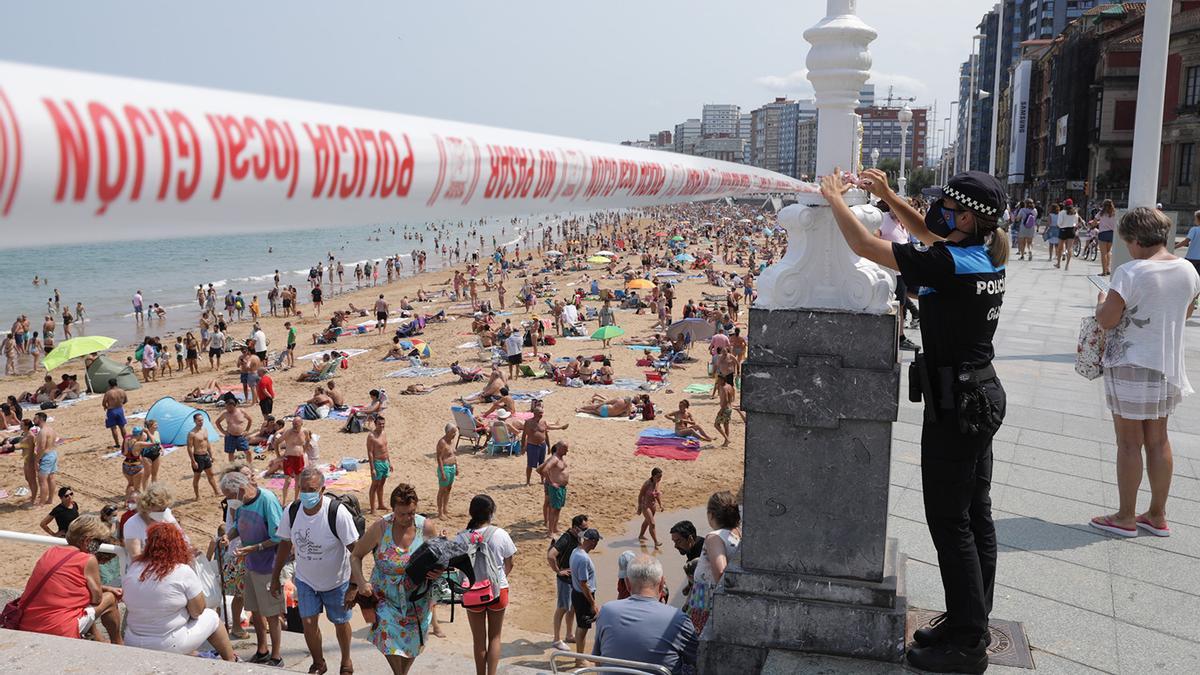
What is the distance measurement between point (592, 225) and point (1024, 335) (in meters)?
84.8

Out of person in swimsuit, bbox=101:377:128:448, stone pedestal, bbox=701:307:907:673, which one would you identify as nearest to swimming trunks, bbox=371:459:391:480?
Answer: person in swimsuit, bbox=101:377:128:448

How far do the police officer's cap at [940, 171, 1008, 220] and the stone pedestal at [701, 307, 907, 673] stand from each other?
0.50 meters

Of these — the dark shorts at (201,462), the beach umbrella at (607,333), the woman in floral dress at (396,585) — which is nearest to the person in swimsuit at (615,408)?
the beach umbrella at (607,333)

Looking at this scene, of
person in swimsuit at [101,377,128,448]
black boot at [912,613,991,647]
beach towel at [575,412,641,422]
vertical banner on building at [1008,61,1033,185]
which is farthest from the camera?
vertical banner on building at [1008,61,1033,185]

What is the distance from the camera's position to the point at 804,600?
360 centimetres

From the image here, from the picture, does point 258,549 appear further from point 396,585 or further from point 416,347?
point 416,347

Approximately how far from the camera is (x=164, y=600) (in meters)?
5.03

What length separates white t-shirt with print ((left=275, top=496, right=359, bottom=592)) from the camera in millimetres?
5711

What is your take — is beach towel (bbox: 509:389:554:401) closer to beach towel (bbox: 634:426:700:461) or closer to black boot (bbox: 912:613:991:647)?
beach towel (bbox: 634:426:700:461)

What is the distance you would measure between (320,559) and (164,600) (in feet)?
3.14

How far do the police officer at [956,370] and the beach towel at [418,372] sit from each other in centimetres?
1898

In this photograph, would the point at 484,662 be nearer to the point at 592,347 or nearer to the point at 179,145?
the point at 179,145

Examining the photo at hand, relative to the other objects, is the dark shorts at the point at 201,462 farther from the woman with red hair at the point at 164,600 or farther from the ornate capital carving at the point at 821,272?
the ornate capital carving at the point at 821,272

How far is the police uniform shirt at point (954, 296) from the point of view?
10.4 ft
